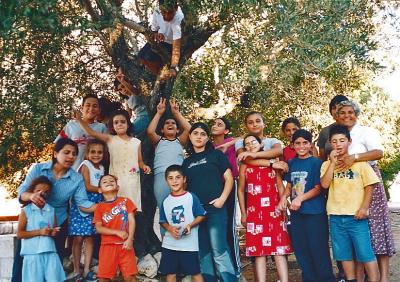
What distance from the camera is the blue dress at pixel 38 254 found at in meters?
5.92

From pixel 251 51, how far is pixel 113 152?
295 cm

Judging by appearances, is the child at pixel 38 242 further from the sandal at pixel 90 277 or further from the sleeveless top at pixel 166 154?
the sleeveless top at pixel 166 154

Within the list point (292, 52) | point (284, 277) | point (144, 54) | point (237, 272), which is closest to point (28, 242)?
point (237, 272)

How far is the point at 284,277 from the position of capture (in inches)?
253

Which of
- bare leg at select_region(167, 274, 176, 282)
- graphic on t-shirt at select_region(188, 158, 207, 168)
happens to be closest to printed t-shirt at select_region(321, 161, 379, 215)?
graphic on t-shirt at select_region(188, 158, 207, 168)

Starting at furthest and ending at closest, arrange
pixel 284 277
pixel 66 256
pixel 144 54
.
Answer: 1. pixel 144 54
2. pixel 66 256
3. pixel 284 277

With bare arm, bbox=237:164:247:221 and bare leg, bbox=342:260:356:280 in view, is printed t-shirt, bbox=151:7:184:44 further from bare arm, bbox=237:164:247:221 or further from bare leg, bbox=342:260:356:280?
bare leg, bbox=342:260:356:280

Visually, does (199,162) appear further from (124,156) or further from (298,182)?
(298,182)

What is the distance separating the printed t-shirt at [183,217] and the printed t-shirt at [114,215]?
0.44m

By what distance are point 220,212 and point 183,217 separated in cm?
49

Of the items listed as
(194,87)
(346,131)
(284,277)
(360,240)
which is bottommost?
(284,277)

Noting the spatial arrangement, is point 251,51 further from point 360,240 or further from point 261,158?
Result: point 360,240

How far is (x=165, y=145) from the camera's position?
726cm

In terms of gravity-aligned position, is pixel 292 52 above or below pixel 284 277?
above
